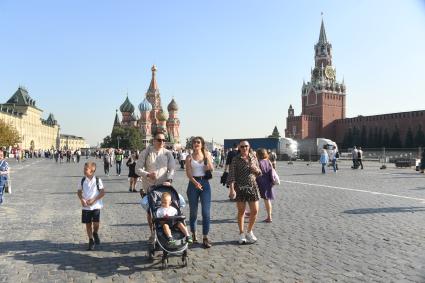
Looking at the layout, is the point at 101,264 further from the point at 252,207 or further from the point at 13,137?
the point at 13,137

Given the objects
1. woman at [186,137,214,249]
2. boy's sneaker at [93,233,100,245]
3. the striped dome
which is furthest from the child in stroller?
the striped dome

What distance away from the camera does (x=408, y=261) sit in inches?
231

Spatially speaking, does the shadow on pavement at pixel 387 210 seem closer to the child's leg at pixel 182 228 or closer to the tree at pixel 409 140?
the child's leg at pixel 182 228

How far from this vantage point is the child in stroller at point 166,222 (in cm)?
581

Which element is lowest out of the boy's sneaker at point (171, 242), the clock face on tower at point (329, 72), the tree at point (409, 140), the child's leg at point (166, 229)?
the boy's sneaker at point (171, 242)

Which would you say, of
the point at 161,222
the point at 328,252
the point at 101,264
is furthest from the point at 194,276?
the point at 328,252

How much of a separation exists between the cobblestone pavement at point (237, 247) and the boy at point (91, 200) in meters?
0.31

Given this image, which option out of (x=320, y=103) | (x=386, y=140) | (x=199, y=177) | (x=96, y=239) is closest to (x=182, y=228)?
(x=199, y=177)

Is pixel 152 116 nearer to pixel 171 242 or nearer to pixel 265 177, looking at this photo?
pixel 265 177

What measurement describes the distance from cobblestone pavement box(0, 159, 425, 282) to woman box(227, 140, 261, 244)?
324mm

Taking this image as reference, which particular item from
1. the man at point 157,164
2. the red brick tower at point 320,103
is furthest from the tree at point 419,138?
the man at point 157,164

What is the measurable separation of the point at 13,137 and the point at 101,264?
261 ft

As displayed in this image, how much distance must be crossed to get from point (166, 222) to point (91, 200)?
4.93 ft

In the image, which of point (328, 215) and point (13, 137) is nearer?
point (328, 215)
